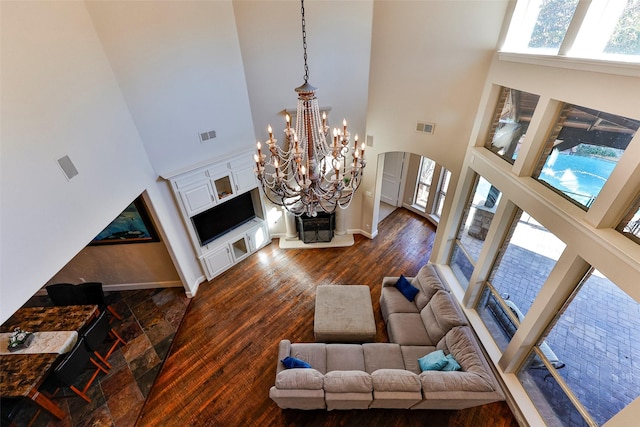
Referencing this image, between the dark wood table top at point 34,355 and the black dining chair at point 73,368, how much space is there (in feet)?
0.73

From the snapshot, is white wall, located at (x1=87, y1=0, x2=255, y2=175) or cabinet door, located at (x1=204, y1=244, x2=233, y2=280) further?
cabinet door, located at (x1=204, y1=244, x2=233, y2=280)

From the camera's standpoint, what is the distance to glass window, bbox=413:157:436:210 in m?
7.52

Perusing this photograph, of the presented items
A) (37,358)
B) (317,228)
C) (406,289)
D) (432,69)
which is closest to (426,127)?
(432,69)

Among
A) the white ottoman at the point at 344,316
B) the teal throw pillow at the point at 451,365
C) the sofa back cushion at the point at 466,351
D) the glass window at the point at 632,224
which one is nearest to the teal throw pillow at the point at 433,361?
the teal throw pillow at the point at 451,365

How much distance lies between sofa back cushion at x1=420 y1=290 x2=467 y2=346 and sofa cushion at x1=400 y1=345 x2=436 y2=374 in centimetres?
21

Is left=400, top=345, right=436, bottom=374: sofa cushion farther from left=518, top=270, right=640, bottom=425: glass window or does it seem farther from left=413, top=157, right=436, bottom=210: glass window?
left=413, top=157, right=436, bottom=210: glass window

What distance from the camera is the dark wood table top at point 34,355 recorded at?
3.41m

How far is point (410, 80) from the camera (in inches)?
183

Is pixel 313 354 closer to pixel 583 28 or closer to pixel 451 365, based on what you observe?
pixel 451 365

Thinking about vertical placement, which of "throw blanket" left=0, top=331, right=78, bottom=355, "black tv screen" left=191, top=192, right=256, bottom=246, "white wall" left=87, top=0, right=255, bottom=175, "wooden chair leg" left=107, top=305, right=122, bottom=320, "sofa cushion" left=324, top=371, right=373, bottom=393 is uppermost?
"white wall" left=87, top=0, right=255, bottom=175

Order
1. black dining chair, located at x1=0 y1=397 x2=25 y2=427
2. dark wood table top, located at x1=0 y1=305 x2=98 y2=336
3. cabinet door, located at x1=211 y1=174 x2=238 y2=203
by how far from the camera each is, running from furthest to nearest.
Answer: cabinet door, located at x1=211 y1=174 x2=238 y2=203
dark wood table top, located at x1=0 y1=305 x2=98 y2=336
black dining chair, located at x1=0 y1=397 x2=25 y2=427

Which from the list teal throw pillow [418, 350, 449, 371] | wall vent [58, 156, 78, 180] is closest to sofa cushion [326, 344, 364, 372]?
teal throw pillow [418, 350, 449, 371]

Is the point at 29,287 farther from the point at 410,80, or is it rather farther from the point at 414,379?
the point at 410,80

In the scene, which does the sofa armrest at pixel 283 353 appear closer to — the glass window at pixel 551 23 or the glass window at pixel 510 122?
the glass window at pixel 510 122
